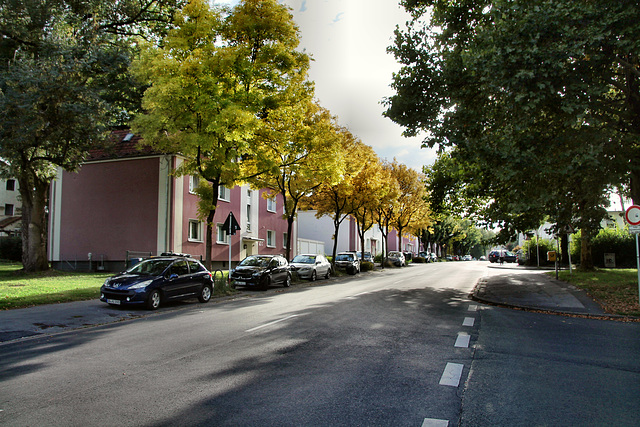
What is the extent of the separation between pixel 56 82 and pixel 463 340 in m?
17.5

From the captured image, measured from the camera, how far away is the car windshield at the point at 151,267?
12812 millimetres

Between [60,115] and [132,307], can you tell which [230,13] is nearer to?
[60,115]

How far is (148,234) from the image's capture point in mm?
25984

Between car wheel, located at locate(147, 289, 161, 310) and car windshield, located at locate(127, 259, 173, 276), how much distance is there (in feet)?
1.93


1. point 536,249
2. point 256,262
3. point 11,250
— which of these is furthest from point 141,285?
point 536,249

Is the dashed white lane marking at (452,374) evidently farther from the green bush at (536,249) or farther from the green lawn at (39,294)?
the green bush at (536,249)

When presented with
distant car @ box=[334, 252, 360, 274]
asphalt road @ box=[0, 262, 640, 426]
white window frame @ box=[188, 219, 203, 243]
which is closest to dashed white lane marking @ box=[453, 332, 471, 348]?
asphalt road @ box=[0, 262, 640, 426]

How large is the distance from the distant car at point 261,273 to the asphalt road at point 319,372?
8.59 metres

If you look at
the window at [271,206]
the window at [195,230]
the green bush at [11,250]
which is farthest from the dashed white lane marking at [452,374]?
the green bush at [11,250]

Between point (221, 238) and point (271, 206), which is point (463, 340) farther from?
point (271, 206)

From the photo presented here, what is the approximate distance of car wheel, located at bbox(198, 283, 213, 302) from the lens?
14.2m

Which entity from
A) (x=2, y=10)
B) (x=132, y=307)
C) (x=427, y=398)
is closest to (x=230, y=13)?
(x=2, y=10)

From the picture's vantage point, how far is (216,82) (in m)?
16.2

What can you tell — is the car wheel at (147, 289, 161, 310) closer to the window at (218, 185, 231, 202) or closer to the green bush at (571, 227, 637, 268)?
the window at (218, 185, 231, 202)
